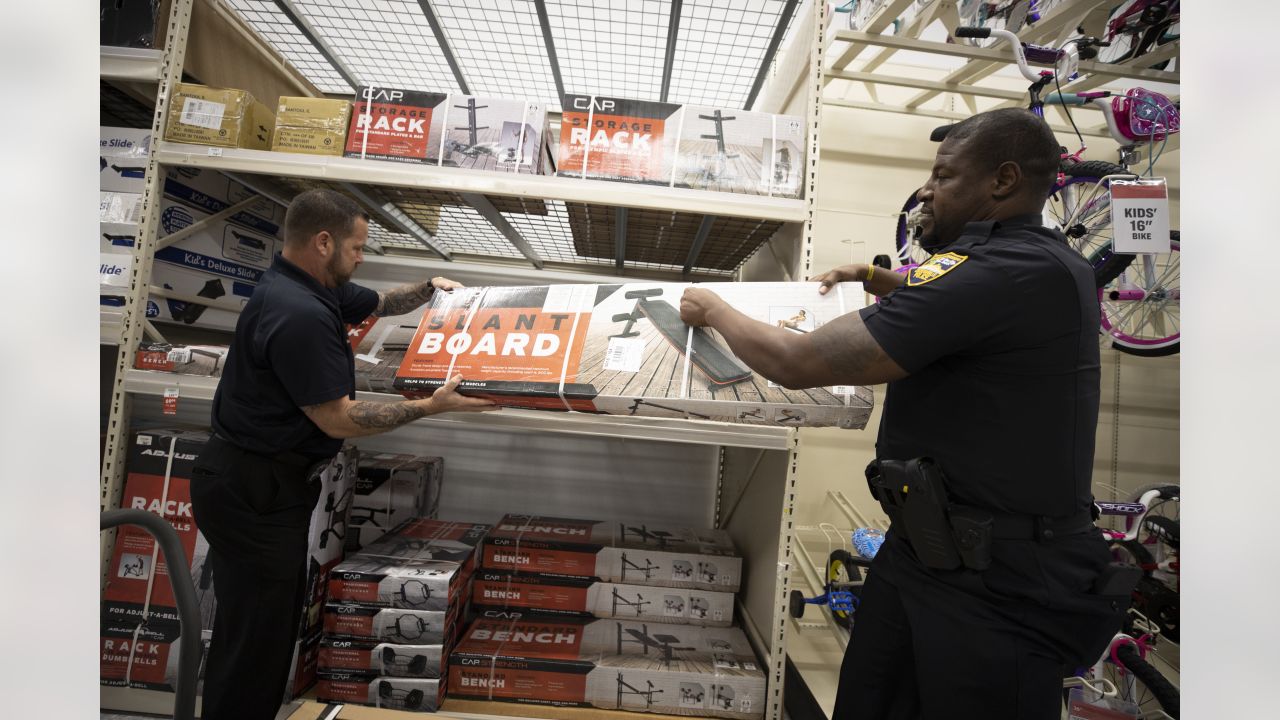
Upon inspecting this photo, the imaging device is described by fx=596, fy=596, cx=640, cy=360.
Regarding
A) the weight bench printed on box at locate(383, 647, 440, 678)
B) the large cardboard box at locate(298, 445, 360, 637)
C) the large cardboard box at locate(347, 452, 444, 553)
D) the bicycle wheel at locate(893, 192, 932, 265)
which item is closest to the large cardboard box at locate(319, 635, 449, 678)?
the weight bench printed on box at locate(383, 647, 440, 678)

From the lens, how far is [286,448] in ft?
5.80

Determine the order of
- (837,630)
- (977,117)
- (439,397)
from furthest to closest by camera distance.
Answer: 1. (837,630)
2. (439,397)
3. (977,117)

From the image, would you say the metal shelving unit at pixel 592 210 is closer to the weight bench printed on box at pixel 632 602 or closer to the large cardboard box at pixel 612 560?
the large cardboard box at pixel 612 560

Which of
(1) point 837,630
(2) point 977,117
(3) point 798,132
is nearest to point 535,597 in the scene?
(1) point 837,630

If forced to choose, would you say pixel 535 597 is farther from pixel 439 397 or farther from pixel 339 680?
pixel 439 397

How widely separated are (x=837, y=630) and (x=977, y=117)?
84.6 inches

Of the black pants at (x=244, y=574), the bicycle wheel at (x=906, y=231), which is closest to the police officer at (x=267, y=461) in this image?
the black pants at (x=244, y=574)

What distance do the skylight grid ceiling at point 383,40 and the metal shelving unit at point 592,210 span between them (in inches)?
1.2

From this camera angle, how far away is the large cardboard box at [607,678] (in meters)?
1.99

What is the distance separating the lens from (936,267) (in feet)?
4.24

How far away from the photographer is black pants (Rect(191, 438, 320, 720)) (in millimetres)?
1725

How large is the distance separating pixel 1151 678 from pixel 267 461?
9.74 feet

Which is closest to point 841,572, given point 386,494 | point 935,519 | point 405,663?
Answer: point 935,519

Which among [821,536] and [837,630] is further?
[821,536]
